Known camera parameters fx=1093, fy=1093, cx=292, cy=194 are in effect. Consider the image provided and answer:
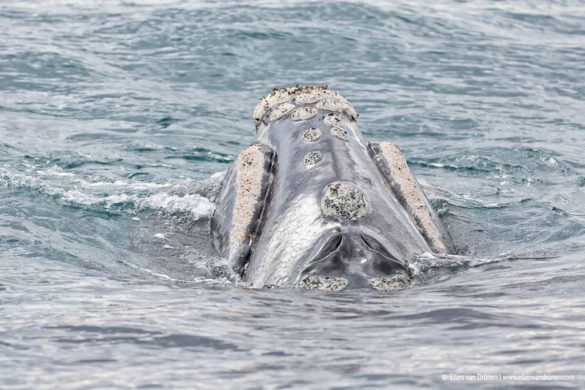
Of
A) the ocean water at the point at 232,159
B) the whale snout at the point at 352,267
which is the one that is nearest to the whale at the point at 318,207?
the whale snout at the point at 352,267

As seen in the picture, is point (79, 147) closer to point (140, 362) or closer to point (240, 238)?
point (240, 238)

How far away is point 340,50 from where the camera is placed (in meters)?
21.8

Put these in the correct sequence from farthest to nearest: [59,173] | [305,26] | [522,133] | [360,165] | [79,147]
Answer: [305,26] < [522,133] < [79,147] < [59,173] < [360,165]

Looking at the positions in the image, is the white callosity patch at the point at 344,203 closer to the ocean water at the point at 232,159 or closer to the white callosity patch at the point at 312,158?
the ocean water at the point at 232,159

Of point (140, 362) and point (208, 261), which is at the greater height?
point (140, 362)

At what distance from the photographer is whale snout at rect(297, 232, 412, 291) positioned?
707 centimetres

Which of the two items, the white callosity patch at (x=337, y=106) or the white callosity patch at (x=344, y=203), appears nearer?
the white callosity patch at (x=344, y=203)

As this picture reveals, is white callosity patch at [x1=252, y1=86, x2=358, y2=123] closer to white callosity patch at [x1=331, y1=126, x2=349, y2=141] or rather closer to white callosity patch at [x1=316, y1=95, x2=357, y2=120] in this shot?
white callosity patch at [x1=316, y1=95, x2=357, y2=120]

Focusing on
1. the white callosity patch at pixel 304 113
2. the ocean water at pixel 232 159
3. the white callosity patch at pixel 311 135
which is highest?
the white callosity patch at pixel 304 113

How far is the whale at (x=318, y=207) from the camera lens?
724 cm

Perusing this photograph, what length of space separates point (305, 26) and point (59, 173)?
1038cm

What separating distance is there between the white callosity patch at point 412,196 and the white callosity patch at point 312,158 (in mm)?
757

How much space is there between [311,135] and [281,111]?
753mm

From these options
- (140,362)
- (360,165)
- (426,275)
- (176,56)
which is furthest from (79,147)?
A: (140,362)
